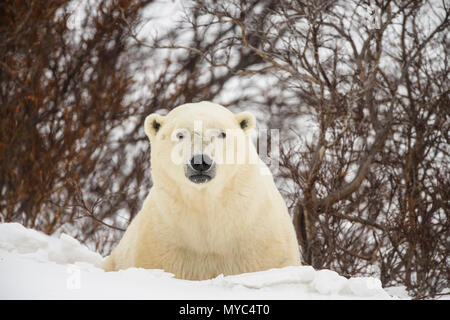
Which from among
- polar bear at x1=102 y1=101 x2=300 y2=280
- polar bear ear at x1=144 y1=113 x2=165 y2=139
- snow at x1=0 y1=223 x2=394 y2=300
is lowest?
snow at x1=0 y1=223 x2=394 y2=300

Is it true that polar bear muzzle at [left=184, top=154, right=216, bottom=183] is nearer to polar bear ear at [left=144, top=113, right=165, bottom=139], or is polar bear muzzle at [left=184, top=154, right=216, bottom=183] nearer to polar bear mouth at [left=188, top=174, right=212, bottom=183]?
polar bear mouth at [left=188, top=174, right=212, bottom=183]

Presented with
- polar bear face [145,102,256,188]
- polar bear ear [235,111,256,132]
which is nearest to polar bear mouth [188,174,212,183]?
polar bear face [145,102,256,188]

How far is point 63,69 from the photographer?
7898mm

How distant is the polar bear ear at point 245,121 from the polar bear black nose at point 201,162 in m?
0.69

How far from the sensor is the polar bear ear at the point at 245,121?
11.7 ft

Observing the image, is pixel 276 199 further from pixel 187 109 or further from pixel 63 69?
pixel 63 69

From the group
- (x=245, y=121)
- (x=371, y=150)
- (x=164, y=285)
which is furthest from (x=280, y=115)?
(x=164, y=285)

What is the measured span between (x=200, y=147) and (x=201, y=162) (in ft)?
0.39

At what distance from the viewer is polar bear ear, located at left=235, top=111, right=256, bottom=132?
3.56 m

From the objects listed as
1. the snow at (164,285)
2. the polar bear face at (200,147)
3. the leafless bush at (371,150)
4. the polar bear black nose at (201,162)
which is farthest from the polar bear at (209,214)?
the leafless bush at (371,150)

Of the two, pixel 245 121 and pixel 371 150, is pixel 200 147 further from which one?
pixel 371 150
